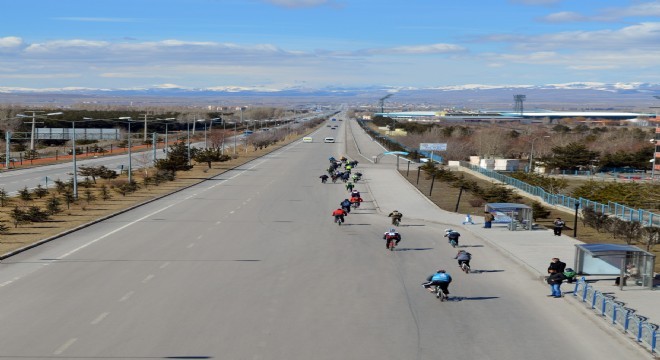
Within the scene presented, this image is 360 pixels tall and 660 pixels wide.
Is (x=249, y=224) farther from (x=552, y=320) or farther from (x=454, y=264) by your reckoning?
(x=552, y=320)

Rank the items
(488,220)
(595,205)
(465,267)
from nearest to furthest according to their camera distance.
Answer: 1. (465,267)
2. (488,220)
3. (595,205)

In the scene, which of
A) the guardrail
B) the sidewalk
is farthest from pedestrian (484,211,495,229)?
the guardrail

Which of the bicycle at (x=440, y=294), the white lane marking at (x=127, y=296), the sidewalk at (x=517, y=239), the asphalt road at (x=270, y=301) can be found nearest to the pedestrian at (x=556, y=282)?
the sidewalk at (x=517, y=239)

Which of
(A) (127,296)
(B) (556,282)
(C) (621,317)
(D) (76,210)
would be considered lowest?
(D) (76,210)

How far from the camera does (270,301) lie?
22062 millimetres

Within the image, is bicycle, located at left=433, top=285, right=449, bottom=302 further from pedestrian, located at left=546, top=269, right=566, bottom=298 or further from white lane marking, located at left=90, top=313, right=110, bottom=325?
white lane marking, located at left=90, top=313, right=110, bottom=325

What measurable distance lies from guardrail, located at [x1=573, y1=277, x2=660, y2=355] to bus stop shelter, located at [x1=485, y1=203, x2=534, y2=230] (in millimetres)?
14013

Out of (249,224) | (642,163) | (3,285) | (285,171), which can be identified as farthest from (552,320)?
(642,163)

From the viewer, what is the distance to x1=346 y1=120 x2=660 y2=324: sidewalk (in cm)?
2380

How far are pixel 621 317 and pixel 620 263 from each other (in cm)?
557

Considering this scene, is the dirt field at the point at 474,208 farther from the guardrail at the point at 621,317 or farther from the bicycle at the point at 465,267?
the bicycle at the point at 465,267

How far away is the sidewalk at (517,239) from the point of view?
23797mm

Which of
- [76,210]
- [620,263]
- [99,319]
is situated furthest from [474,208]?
[99,319]

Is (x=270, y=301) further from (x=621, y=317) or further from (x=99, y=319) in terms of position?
(x=621, y=317)
